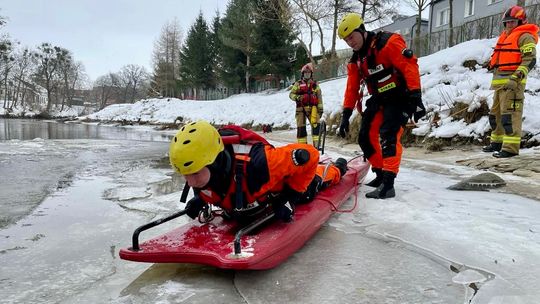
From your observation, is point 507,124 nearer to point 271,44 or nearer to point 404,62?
point 404,62

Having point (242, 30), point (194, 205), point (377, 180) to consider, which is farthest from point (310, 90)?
point (242, 30)

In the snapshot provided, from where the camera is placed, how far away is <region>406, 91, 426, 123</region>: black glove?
411cm

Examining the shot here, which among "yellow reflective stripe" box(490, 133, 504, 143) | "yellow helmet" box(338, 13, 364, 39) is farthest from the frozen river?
"yellow reflective stripe" box(490, 133, 504, 143)

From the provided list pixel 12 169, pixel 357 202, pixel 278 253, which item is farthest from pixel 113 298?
pixel 12 169

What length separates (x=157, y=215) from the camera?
4.03 meters

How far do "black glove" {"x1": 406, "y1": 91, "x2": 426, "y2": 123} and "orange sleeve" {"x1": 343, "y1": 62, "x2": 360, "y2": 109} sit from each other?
0.72 meters

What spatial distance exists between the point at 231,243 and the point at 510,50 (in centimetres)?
622

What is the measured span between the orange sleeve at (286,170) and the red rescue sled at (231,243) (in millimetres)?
256

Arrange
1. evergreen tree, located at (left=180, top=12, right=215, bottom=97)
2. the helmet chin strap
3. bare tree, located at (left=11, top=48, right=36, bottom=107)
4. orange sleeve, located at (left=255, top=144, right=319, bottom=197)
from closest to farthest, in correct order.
Result: 1. the helmet chin strap
2. orange sleeve, located at (left=255, top=144, right=319, bottom=197)
3. evergreen tree, located at (left=180, top=12, right=215, bottom=97)
4. bare tree, located at (left=11, top=48, right=36, bottom=107)

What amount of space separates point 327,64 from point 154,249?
2549cm

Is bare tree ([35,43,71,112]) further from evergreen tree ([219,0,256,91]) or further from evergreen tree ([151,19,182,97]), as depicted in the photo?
evergreen tree ([219,0,256,91])

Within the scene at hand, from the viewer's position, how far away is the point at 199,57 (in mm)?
43375

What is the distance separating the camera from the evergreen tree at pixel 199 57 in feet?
142

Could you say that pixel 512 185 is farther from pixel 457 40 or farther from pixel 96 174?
pixel 457 40
